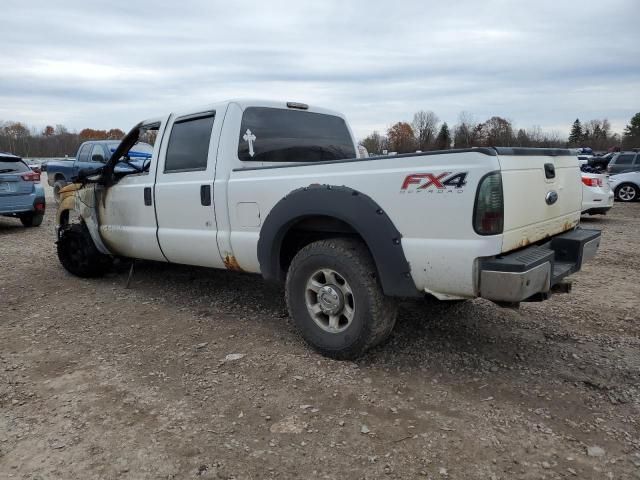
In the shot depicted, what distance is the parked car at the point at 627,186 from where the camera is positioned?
1589cm

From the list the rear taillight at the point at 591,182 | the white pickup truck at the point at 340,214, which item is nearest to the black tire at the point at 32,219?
the white pickup truck at the point at 340,214

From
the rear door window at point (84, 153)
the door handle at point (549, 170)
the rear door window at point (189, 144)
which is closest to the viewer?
the door handle at point (549, 170)

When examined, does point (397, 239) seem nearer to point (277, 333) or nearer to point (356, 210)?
point (356, 210)

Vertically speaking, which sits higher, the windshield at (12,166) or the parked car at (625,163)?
the windshield at (12,166)

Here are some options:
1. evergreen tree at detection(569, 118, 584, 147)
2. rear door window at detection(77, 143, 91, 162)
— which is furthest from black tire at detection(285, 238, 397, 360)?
evergreen tree at detection(569, 118, 584, 147)

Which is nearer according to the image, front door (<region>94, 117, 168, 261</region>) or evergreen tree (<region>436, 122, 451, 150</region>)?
front door (<region>94, 117, 168, 261</region>)

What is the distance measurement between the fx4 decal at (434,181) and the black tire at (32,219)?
1047 cm

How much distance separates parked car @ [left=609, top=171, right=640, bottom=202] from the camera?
1589 cm

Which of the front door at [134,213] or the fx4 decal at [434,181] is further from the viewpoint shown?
the front door at [134,213]

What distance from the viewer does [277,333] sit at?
13.7 ft

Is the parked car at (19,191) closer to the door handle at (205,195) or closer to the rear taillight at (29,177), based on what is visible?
the rear taillight at (29,177)

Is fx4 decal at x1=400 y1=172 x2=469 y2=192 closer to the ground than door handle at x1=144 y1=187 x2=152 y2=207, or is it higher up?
higher up

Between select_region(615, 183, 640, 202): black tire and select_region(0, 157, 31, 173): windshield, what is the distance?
1690cm

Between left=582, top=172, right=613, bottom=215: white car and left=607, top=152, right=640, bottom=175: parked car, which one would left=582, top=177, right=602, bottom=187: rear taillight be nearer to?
left=582, top=172, right=613, bottom=215: white car
